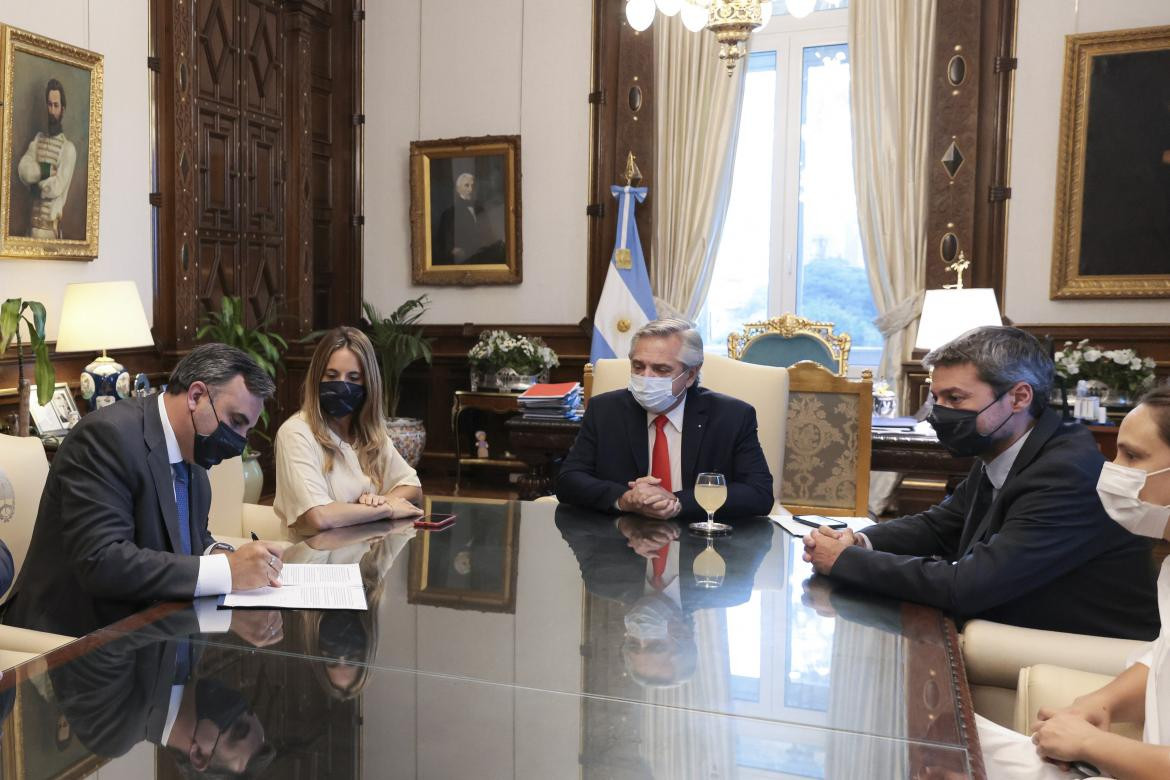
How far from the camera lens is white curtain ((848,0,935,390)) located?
6.78 metres

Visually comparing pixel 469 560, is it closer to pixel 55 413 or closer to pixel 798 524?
pixel 798 524

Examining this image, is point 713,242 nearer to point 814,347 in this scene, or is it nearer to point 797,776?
point 814,347

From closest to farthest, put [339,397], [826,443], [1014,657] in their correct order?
1. [1014,657]
2. [339,397]
3. [826,443]

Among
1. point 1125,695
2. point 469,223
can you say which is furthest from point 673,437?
point 469,223

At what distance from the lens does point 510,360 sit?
7.29 meters

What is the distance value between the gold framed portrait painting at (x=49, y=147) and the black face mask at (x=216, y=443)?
11.0 ft

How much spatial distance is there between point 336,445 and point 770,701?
1.90 meters

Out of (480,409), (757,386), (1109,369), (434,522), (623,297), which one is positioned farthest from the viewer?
(480,409)

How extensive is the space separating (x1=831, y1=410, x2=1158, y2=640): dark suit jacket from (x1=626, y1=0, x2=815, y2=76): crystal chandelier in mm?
3135

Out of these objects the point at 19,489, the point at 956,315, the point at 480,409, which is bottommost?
the point at 480,409

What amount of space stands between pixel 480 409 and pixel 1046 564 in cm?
599

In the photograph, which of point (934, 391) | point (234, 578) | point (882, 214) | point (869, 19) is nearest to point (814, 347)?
point (882, 214)

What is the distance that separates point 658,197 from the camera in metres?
7.46

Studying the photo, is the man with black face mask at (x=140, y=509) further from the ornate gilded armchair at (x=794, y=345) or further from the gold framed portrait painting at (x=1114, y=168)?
the gold framed portrait painting at (x=1114, y=168)
